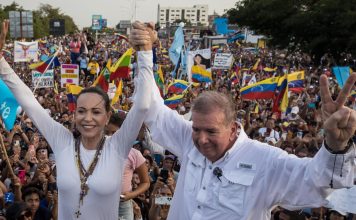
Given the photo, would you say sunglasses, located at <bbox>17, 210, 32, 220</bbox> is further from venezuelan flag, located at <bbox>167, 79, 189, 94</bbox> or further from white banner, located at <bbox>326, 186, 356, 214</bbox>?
venezuelan flag, located at <bbox>167, 79, 189, 94</bbox>

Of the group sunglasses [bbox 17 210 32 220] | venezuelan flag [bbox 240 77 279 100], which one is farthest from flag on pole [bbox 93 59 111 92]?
sunglasses [bbox 17 210 32 220]

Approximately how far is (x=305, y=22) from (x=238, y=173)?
29.9m

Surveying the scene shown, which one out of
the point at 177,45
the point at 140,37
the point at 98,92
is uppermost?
the point at 140,37

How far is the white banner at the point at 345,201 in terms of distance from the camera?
4094mm

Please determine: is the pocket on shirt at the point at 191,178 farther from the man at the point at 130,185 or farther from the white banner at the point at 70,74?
the white banner at the point at 70,74

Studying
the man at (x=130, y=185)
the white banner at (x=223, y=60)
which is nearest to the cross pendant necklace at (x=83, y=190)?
the man at (x=130, y=185)

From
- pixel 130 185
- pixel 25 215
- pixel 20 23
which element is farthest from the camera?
pixel 20 23

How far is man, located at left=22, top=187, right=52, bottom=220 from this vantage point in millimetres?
4359

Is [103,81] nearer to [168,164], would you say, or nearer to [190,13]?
[168,164]

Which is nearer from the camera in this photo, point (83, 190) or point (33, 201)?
point (83, 190)

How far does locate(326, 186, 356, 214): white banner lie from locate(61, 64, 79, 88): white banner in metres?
8.94

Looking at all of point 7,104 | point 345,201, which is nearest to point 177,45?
point 7,104

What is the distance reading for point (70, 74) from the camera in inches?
481

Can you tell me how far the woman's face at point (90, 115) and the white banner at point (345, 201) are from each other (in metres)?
2.22
